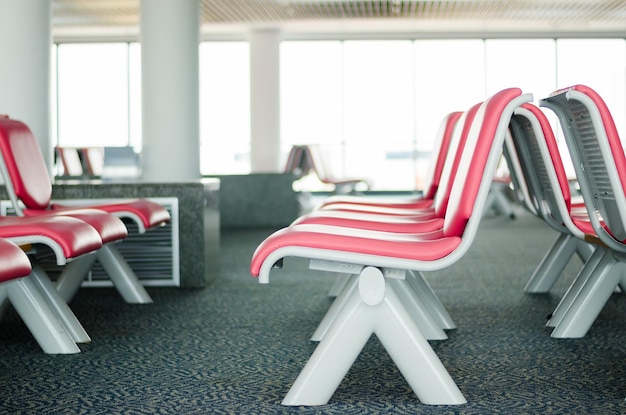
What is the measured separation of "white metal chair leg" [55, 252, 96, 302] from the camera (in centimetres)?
347

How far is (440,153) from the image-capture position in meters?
3.73

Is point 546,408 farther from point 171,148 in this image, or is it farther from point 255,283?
point 171,148

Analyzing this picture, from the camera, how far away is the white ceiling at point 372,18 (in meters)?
11.4

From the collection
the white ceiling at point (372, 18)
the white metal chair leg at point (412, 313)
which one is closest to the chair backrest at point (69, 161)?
the white ceiling at point (372, 18)

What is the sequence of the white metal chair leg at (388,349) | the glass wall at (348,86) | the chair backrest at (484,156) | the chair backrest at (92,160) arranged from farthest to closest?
the glass wall at (348,86) → the chair backrest at (92,160) → the white metal chair leg at (388,349) → the chair backrest at (484,156)

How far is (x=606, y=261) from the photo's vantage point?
287cm

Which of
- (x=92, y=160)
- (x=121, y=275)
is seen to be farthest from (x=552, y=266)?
(x=92, y=160)

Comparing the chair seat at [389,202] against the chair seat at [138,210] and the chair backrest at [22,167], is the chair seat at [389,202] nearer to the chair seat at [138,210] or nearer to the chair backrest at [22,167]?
the chair seat at [138,210]

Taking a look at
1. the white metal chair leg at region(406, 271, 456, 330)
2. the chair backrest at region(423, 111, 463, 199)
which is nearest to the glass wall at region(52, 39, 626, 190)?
the chair backrest at region(423, 111, 463, 199)

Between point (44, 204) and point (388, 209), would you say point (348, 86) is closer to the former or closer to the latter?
point (388, 209)

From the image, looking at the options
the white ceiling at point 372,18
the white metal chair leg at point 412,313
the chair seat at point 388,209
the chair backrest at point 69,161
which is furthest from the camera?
the white ceiling at point 372,18

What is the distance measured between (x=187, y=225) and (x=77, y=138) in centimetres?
1073

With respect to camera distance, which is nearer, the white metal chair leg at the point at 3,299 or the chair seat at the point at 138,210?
the white metal chair leg at the point at 3,299

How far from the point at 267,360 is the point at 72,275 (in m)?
1.27
